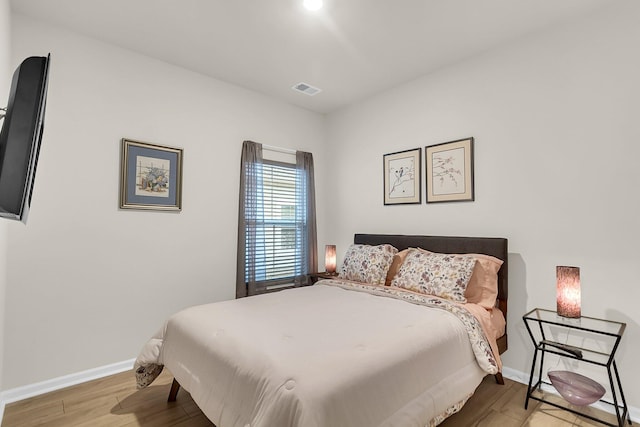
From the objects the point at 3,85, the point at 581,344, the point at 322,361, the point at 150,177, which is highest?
the point at 3,85

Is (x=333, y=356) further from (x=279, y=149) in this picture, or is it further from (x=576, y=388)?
(x=279, y=149)

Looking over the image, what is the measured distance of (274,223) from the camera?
13.0 ft

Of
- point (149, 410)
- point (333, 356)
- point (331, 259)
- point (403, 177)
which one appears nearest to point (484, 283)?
point (403, 177)

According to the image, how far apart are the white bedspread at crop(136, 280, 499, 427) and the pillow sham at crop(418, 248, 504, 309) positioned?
1.57 ft

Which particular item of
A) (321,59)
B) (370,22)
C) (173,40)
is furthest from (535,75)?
(173,40)

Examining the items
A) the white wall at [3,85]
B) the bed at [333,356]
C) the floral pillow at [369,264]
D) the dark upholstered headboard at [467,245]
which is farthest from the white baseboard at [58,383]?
the dark upholstered headboard at [467,245]

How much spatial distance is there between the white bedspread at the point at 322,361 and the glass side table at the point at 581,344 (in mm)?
480

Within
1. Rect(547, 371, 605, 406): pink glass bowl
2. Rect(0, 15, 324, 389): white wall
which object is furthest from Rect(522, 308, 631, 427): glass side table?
Rect(0, 15, 324, 389): white wall

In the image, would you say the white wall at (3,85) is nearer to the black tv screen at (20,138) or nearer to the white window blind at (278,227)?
the black tv screen at (20,138)

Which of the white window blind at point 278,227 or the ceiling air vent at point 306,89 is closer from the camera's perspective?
the ceiling air vent at point 306,89

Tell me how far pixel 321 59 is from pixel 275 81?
677mm

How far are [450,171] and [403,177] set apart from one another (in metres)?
0.53

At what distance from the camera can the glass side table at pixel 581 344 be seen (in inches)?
83.2

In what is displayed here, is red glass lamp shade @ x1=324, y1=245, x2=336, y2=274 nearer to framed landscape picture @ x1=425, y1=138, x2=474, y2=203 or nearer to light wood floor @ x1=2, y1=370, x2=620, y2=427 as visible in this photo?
framed landscape picture @ x1=425, y1=138, x2=474, y2=203
